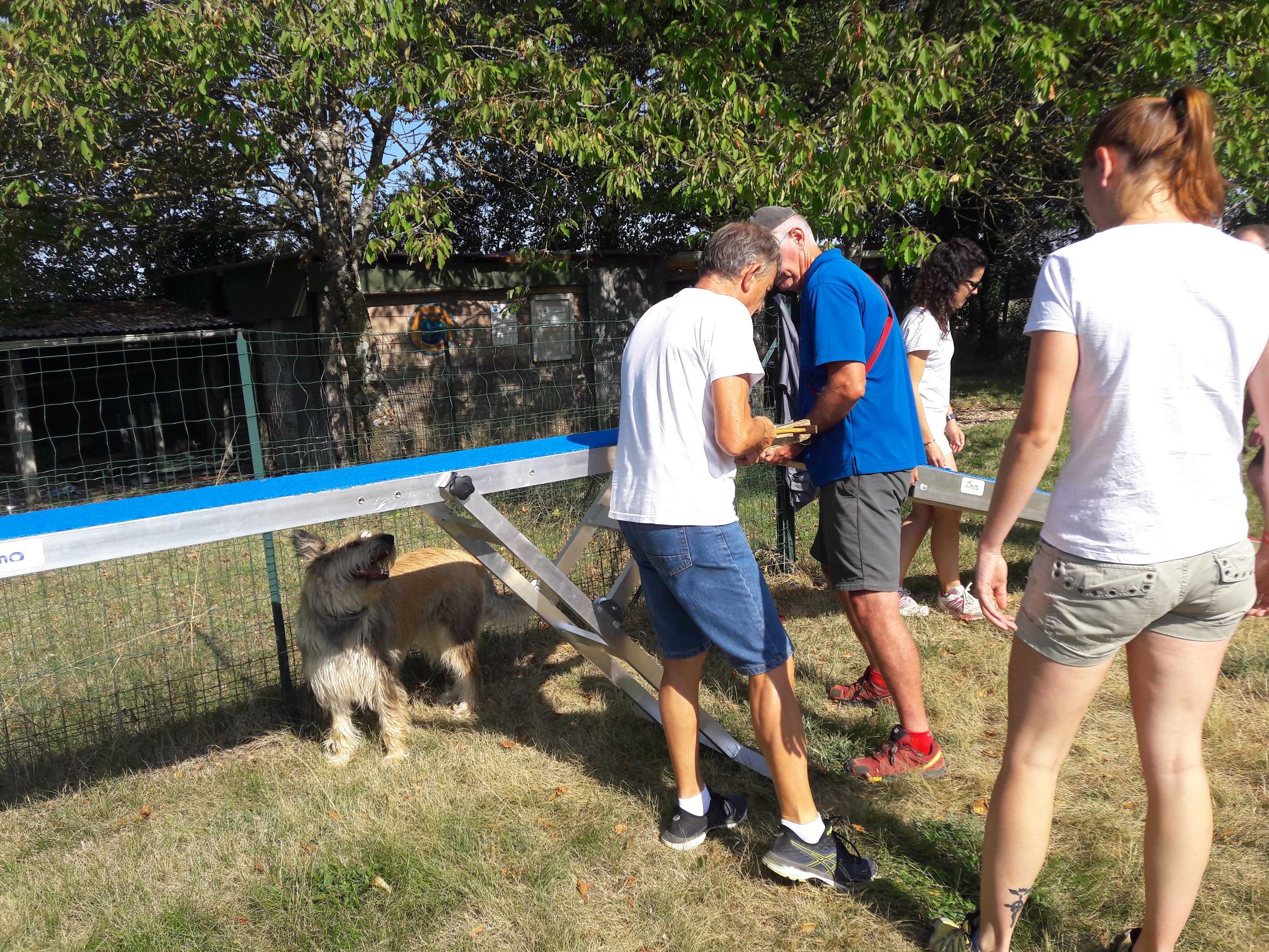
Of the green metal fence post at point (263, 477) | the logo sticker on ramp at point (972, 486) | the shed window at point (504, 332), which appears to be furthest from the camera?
the shed window at point (504, 332)

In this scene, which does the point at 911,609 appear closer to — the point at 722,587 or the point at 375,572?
the point at 722,587

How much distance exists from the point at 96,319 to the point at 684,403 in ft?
49.4

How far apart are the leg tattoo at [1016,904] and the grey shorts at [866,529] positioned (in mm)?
1189

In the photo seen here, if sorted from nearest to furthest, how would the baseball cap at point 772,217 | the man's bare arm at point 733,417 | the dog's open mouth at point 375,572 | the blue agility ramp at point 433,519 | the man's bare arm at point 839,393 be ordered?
1. the blue agility ramp at point 433,519
2. the man's bare arm at point 733,417
3. the man's bare arm at point 839,393
4. the baseball cap at point 772,217
5. the dog's open mouth at point 375,572

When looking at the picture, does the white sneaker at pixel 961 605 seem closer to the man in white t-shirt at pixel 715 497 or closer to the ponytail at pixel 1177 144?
the man in white t-shirt at pixel 715 497

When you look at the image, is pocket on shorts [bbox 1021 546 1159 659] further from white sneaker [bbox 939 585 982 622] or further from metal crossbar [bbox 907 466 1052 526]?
white sneaker [bbox 939 585 982 622]

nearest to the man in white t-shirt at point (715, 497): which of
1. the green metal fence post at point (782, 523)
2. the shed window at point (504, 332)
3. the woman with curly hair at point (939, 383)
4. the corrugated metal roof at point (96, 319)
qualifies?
the woman with curly hair at point (939, 383)

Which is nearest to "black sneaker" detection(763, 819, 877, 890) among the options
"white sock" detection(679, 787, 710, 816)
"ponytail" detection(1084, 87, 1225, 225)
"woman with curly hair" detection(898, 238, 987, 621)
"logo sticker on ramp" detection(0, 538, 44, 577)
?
"white sock" detection(679, 787, 710, 816)

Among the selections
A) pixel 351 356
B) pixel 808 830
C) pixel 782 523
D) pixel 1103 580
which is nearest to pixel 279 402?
pixel 351 356

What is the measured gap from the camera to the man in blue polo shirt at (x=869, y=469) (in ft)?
9.59

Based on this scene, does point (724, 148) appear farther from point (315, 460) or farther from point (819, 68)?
point (315, 460)

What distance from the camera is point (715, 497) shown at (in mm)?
2406

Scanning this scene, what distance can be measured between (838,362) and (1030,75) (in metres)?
4.49

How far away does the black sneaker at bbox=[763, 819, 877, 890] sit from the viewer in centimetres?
253
